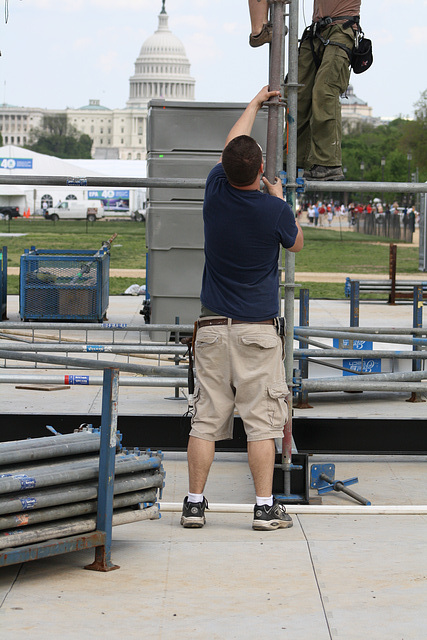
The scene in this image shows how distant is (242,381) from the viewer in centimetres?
513

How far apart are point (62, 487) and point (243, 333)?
126cm

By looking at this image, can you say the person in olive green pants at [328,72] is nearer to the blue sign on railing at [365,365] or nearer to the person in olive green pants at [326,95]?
the person in olive green pants at [326,95]

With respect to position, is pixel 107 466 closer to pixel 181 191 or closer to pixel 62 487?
pixel 62 487

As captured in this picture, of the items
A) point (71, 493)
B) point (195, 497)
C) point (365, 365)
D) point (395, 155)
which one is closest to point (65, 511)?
point (71, 493)

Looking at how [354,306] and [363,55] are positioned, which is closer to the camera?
[363,55]

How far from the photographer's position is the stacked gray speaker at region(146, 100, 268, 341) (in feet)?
44.4

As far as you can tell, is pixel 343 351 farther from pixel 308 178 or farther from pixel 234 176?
pixel 234 176

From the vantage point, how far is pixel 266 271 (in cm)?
521

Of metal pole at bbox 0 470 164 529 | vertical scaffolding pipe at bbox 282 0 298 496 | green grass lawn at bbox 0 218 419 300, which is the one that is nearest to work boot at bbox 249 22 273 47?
vertical scaffolding pipe at bbox 282 0 298 496

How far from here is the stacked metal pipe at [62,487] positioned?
14.1ft

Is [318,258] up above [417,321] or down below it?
above

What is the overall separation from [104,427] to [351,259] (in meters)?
32.7

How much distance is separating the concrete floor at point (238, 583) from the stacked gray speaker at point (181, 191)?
307 inches

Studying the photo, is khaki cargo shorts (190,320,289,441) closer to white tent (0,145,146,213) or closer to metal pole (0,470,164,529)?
metal pole (0,470,164,529)
